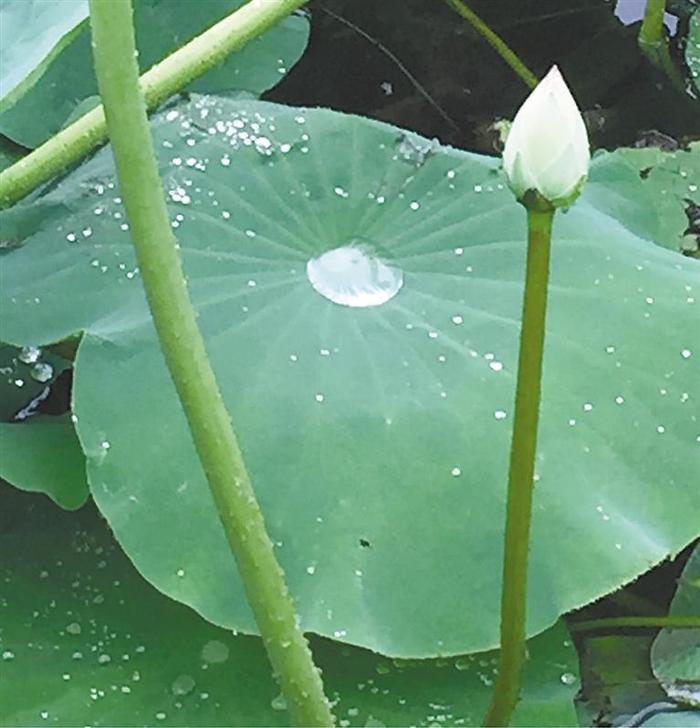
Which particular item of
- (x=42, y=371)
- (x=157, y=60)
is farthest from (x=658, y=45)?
(x=42, y=371)

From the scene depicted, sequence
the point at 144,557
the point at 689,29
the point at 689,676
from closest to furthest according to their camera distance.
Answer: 1. the point at 144,557
2. the point at 689,676
3. the point at 689,29

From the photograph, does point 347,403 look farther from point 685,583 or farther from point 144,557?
point 685,583

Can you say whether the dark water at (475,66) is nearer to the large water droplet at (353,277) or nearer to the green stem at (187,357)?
the large water droplet at (353,277)

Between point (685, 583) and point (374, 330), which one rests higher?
point (374, 330)

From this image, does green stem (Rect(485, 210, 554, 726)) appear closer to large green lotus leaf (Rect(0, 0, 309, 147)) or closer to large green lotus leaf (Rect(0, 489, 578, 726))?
large green lotus leaf (Rect(0, 489, 578, 726))

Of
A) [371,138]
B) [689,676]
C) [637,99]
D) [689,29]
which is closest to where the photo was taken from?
[689,676]

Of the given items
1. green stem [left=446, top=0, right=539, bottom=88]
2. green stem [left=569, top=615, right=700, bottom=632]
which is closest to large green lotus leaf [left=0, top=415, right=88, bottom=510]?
green stem [left=569, top=615, right=700, bottom=632]

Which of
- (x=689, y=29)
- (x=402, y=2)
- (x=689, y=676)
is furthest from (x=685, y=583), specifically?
(x=402, y=2)
